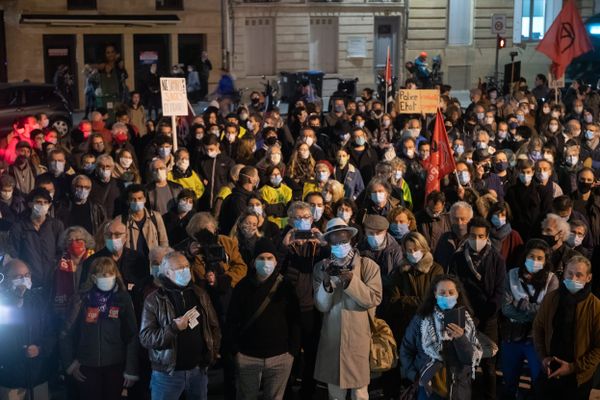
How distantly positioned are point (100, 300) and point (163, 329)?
749 millimetres

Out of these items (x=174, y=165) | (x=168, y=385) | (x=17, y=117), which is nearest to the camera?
(x=168, y=385)

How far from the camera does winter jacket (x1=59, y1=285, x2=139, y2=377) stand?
736 centimetres

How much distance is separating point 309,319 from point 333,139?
6.36m

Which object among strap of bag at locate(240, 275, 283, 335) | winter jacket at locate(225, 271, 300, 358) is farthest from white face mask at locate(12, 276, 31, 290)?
strap of bag at locate(240, 275, 283, 335)

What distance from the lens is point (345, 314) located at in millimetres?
7309

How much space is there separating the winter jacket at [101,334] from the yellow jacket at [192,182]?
149 inches

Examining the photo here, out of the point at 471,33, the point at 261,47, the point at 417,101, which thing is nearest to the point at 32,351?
the point at 417,101

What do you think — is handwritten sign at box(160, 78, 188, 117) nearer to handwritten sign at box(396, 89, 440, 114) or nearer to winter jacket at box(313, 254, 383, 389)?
handwritten sign at box(396, 89, 440, 114)

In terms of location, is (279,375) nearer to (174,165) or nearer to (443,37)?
(174,165)

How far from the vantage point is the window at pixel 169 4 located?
32.7 meters

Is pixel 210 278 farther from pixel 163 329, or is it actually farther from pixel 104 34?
pixel 104 34

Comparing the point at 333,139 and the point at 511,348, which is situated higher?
the point at 333,139

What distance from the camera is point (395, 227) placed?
904 cm

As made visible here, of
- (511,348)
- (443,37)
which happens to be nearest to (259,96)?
(511,348)
